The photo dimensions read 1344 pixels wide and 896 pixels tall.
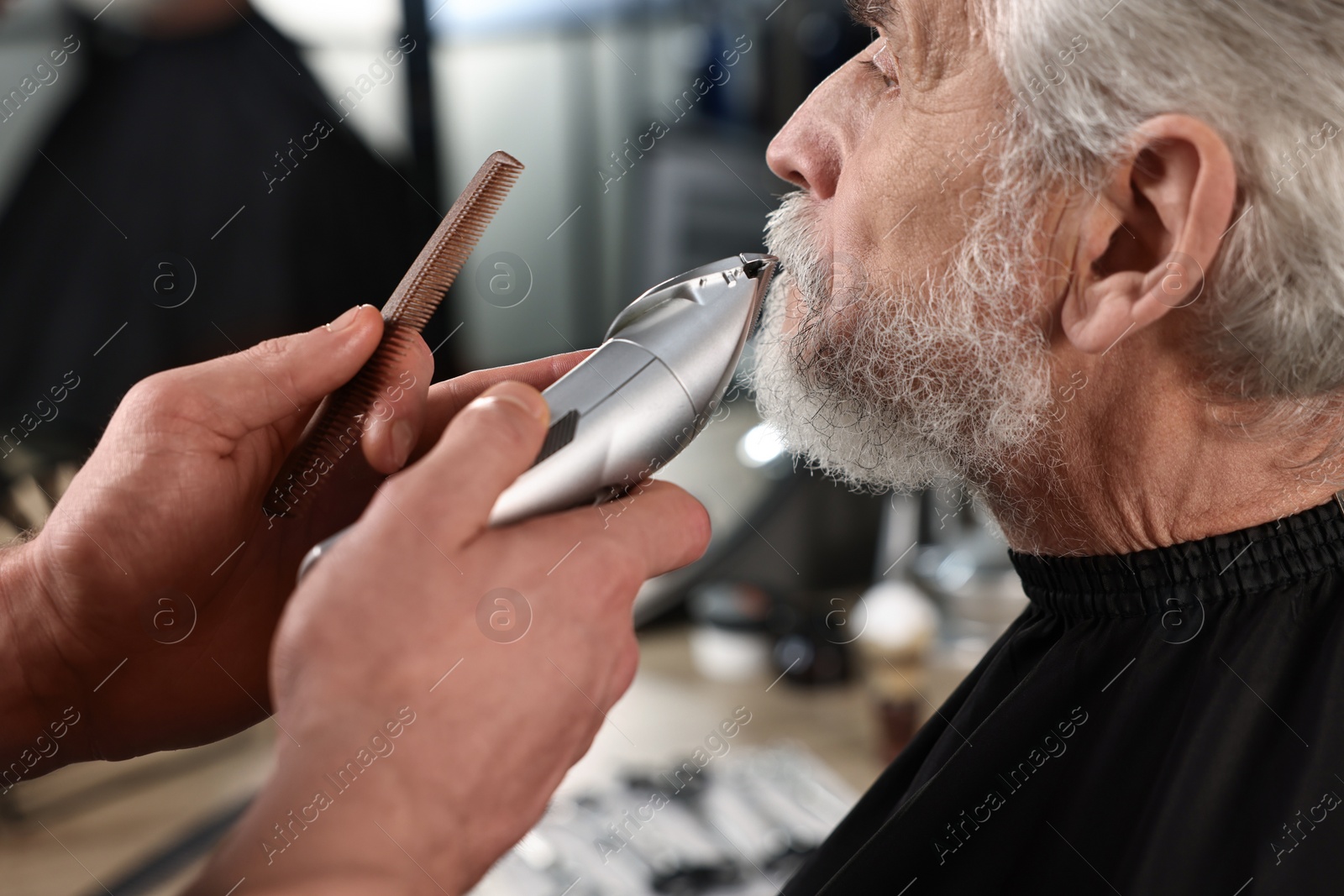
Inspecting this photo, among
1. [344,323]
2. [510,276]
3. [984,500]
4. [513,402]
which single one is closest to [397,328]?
[344,323]

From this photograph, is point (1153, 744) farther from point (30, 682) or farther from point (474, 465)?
point (30, 682)

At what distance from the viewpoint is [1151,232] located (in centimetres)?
56

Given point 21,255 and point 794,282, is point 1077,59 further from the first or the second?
point 21,255

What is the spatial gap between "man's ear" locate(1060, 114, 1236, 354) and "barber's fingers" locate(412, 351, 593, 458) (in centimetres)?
31

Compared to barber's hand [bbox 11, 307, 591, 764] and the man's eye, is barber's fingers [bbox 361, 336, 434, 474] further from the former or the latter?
the man's eye

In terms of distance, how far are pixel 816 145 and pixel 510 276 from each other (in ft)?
4.84

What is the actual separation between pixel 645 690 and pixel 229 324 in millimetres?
916

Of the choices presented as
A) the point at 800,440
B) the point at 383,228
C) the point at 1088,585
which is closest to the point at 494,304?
the point at 383,228

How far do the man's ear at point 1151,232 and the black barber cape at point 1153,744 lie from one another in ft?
0.50

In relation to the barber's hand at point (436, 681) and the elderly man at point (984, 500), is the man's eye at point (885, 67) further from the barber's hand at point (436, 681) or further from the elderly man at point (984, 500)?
the barber's hand at point (436, 681)

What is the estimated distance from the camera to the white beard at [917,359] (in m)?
0.60

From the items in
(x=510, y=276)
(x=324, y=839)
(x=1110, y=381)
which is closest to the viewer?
(x=324, y=839)

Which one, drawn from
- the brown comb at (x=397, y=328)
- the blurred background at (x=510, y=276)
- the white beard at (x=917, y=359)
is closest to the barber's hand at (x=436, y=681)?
the brown comb at (x=397, y=328)

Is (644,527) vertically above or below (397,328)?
below
